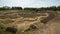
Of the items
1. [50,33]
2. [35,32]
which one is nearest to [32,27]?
[35,32]

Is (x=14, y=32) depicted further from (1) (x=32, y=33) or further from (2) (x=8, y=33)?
(1) (x=32, y=33)

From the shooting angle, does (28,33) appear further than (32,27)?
No

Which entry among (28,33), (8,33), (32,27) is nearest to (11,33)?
(8,33)

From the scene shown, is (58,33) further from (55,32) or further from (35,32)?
(35,32)

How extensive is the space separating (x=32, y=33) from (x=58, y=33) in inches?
116

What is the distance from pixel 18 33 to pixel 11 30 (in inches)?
47.6

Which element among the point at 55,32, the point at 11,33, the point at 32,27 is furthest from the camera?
the point at 32,27

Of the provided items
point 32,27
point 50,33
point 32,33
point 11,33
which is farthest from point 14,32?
point 32,27

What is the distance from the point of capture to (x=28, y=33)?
23562 millimetres

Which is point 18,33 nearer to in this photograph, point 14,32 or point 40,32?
point 14,32

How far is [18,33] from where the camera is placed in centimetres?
2253

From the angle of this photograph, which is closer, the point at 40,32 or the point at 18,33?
the point at 18,33

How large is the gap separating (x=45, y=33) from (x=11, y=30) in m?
3.85

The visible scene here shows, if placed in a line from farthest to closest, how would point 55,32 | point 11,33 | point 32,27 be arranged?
point 32,27
point 55,32
point 11,33
